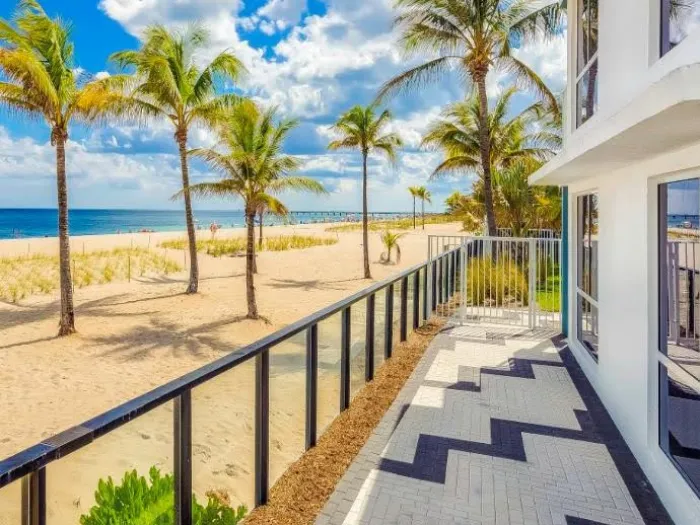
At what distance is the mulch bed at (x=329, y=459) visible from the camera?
3168 millimetres

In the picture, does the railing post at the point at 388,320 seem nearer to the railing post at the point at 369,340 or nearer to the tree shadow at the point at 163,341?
the railing post at the point at 369,340

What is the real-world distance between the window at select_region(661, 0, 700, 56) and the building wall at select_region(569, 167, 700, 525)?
2.85ft

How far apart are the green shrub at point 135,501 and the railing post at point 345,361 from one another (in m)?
2.29

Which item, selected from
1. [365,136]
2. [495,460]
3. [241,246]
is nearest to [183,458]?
[495,460]

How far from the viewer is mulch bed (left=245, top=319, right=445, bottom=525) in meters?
3.17

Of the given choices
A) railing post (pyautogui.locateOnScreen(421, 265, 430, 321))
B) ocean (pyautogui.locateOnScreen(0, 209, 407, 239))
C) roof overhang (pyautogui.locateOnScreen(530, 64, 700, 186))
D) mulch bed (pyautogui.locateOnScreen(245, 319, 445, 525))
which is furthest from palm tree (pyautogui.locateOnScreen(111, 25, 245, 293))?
ocean (pyautogui.locateOnScreen(0, 209, 407, 239))

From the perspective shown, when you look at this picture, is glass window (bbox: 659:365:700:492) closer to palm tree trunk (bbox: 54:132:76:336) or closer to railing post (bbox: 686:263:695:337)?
railing post (bbox: 686:263:695:337)

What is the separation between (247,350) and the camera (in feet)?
9.71

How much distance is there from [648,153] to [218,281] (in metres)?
19.0

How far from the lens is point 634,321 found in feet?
12.9

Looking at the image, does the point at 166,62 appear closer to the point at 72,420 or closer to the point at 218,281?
the point at 218,281

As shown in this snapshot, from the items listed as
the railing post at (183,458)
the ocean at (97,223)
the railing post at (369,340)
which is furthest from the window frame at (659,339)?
the ocean at (97,223)

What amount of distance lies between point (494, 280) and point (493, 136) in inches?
475

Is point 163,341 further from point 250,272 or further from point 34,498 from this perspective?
point 34,498
